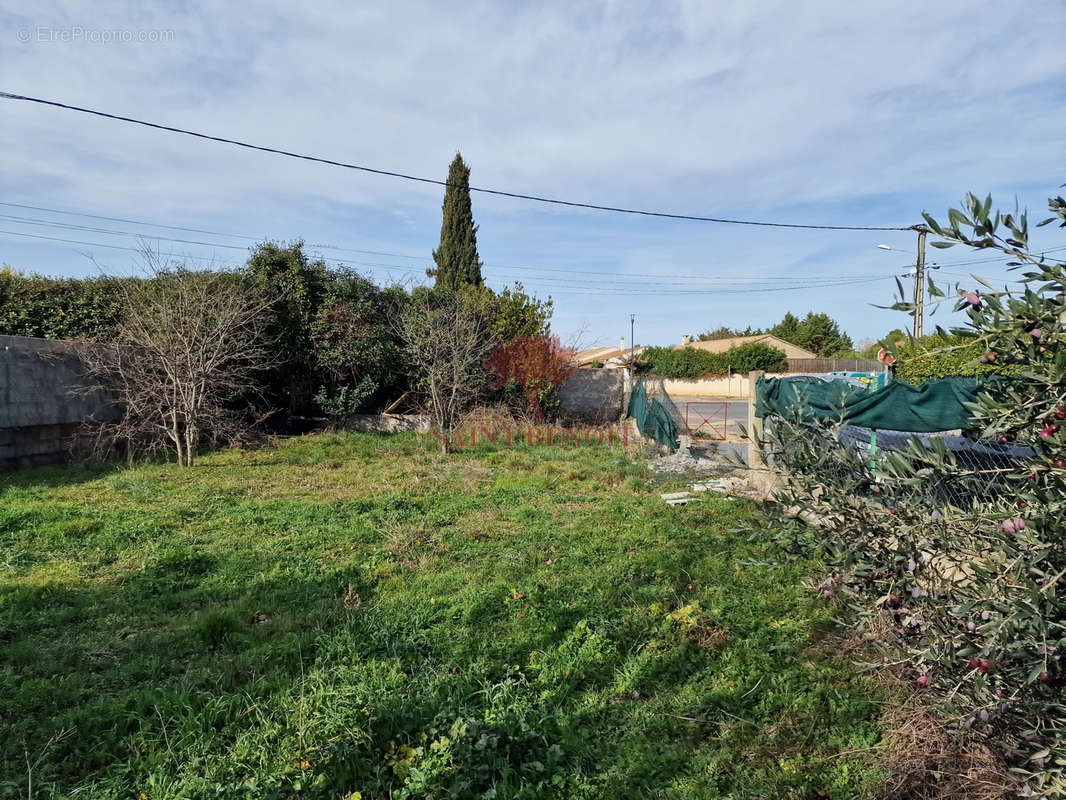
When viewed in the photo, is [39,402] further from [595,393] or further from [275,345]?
[595,393]

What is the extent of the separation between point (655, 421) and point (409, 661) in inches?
373

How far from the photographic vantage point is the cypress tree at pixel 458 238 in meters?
19.0

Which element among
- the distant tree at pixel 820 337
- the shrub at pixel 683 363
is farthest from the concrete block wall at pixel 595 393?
the distant tree at pixel 820 337

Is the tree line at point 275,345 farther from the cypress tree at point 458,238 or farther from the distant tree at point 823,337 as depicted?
the distant tree at point 823,337

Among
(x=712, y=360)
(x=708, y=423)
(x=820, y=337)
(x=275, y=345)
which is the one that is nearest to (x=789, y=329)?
(x=820, y=337)

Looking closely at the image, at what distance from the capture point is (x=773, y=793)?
2361 millimetres

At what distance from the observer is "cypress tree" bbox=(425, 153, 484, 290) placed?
1898 centimetres

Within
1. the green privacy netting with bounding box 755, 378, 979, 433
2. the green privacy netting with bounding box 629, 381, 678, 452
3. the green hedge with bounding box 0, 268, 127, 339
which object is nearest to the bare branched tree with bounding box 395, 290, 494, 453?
the green privacy netting with bounding box 629, 381, 678, 452

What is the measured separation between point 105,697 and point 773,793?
125 inches

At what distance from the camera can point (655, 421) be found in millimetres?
12086

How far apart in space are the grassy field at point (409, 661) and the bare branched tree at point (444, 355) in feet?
18.4

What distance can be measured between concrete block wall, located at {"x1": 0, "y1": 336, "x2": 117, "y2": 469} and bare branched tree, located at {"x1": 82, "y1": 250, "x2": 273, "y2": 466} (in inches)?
10.6

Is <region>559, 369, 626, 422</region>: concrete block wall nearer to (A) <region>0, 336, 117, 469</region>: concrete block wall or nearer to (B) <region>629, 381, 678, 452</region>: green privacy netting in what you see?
(B) <region>629, 381, 678, 452</region>: green privacy netting

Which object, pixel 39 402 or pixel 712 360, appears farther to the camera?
pixel 712 360
